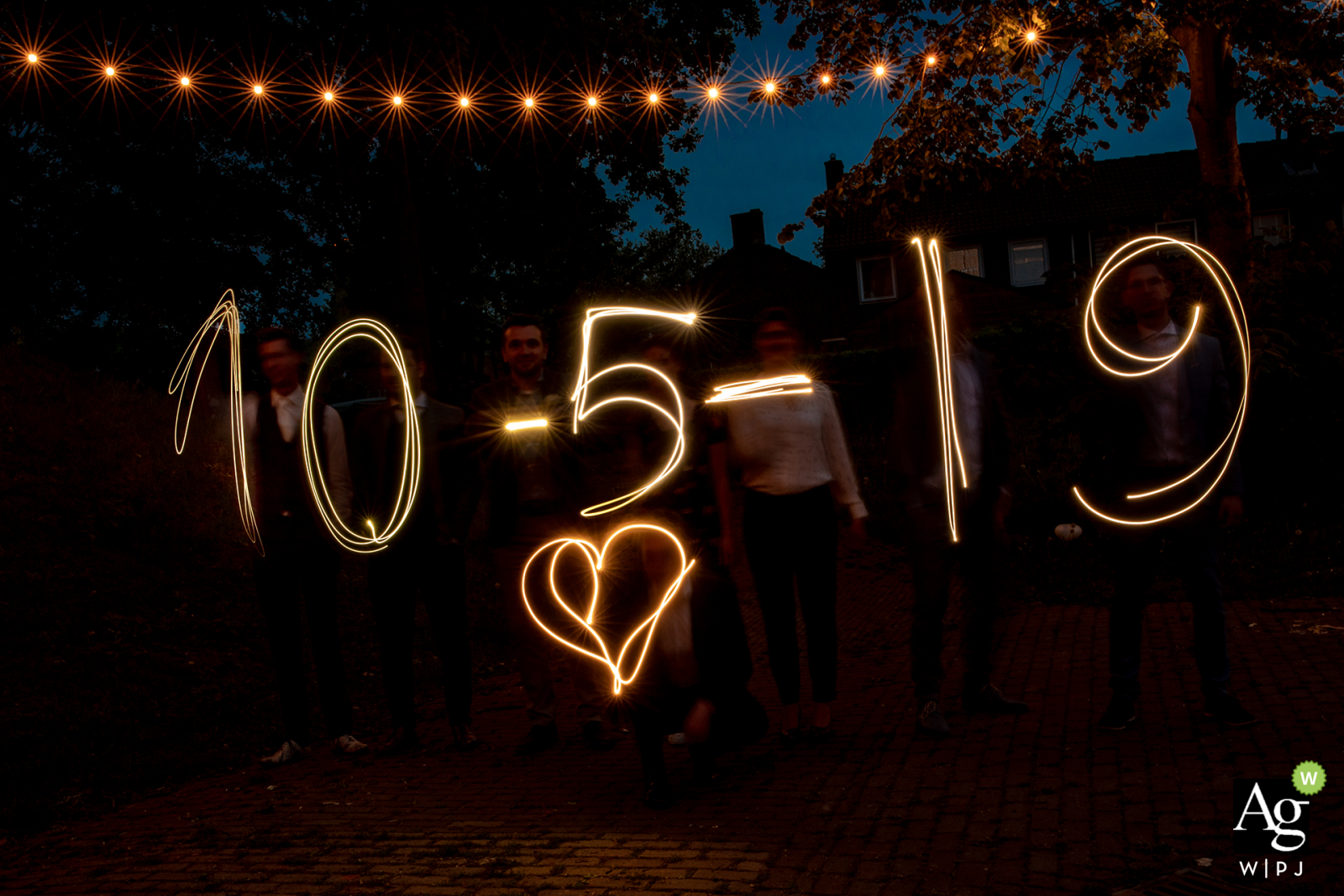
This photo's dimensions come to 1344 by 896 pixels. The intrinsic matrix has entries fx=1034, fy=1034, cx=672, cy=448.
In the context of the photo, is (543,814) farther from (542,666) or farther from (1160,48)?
(1160,48)

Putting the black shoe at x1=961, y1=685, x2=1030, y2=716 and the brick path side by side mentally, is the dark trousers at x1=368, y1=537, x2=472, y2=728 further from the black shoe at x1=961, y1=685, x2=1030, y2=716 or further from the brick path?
the black shoe at x1=961, y1=685, x2=1030, y2=716

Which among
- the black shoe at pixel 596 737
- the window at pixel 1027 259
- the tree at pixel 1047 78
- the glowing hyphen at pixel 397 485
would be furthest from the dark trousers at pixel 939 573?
the window at pixel 1027 259

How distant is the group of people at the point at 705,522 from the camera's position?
15.9ft

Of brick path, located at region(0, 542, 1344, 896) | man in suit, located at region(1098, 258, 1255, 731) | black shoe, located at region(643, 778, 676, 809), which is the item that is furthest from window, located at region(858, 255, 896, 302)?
black shoe, located at region(643, 778, 676, 809)

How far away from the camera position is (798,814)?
4.18 m

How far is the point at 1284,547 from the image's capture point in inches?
401

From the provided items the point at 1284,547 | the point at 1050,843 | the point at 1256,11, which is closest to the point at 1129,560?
the point at 1050,843

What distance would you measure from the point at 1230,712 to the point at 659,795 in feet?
8.79

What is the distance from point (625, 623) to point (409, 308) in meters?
11.9

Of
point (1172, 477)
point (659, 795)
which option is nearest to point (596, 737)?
point (659, 795)

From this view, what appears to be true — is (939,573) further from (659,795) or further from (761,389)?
(659,795)

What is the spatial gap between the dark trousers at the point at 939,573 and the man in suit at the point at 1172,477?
644 mm

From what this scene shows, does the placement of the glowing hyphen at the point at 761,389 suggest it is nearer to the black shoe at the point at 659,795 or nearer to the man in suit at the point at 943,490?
the man in suit at the point at 943,490

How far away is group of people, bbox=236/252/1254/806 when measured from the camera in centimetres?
484
